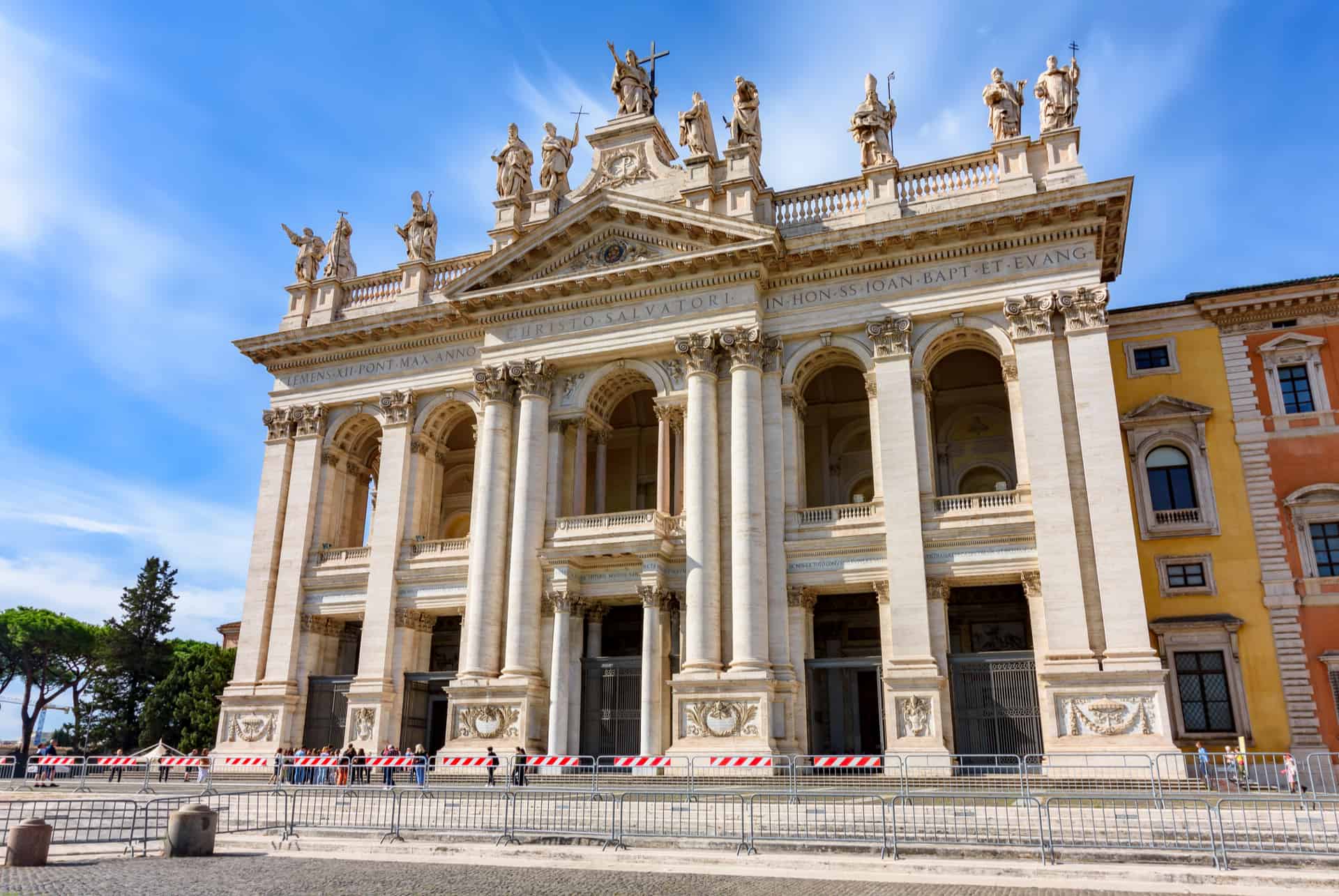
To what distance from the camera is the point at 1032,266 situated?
27.1 metres

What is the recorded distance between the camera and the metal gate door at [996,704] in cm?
2444

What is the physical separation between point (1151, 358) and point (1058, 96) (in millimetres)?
8674

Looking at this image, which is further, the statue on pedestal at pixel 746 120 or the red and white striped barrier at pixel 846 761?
the statue on pedestal at pixel 746 120


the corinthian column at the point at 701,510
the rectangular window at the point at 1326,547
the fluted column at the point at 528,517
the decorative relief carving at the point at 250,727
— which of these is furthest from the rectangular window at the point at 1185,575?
the decorative relief carving at the point at 250,727

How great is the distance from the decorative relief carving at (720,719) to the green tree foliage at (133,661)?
118 feet

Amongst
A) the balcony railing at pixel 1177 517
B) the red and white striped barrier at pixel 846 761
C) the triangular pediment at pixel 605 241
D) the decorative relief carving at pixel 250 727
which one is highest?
the triangular pediment at pixel 605 241

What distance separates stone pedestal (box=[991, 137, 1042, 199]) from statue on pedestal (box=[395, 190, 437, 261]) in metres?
19.4

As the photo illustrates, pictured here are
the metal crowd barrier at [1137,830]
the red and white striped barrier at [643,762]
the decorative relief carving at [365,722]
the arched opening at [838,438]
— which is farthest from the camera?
the arched opening at [838,438]

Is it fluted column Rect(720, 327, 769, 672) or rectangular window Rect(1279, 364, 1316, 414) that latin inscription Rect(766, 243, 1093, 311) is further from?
rectangular window Rect(1279, 364, 1316, 414)

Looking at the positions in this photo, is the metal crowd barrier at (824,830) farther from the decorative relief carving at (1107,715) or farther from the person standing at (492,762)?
the person standing at (492,762)

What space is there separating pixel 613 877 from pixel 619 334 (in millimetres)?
→ 19865

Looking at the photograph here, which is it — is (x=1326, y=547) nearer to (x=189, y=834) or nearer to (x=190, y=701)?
(x=189, y=834)

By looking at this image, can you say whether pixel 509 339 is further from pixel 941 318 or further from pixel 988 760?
pixel 988 760

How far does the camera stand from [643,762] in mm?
23281
